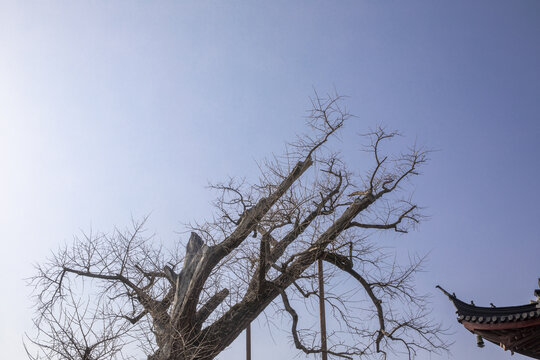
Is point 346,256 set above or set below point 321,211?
below

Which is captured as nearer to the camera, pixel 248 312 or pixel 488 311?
pixel 248 312

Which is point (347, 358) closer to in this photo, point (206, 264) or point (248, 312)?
point (248, 312)

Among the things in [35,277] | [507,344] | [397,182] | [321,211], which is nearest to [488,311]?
[507,344]

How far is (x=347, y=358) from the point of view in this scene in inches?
→ 272

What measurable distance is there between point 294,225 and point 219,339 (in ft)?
6.83

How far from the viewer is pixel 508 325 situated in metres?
8.38

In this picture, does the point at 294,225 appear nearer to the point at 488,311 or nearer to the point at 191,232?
the point at 191,232

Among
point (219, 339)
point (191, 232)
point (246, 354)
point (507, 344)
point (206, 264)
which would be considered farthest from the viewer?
point (246, 354)

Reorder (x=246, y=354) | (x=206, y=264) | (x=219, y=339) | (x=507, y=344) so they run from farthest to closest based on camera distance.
A: 1. (x=246, y=354)
2. (x=507, y=344)
3. (x=206, y=264)
4. (x=219, y=339)

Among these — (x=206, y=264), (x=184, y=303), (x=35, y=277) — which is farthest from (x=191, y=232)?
(x=35, y=277)

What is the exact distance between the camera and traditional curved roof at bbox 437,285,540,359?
26.9 feet

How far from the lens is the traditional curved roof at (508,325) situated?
8188 millimetres

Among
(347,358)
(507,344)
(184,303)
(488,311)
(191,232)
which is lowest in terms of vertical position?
(507,344)

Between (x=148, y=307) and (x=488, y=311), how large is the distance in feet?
21.9
